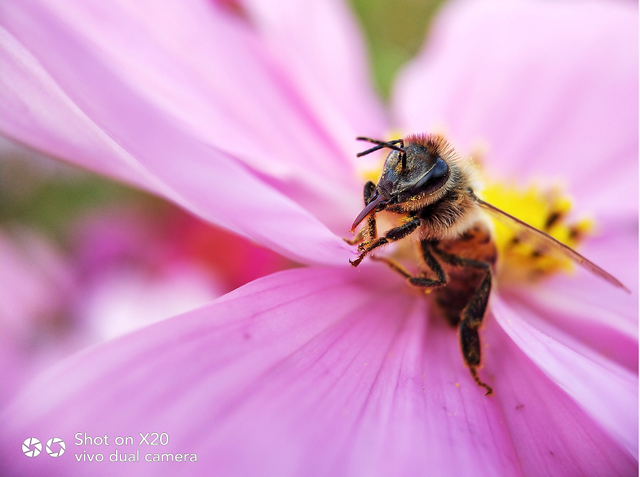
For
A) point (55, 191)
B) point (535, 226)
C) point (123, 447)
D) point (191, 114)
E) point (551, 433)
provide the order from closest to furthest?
point (123, 447) → point (551, 433) → point (191, 114) → point (535, 226) → point (55, 191)

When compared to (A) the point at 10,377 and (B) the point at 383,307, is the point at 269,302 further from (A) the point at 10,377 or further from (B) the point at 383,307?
(A) the point at 10,377

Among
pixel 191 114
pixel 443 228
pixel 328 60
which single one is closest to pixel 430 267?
pixel 443 228

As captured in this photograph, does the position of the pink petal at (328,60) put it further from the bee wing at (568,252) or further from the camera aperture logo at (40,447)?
the camera aperture logo at (40,447)

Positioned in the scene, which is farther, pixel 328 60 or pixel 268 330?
pixel 328 60

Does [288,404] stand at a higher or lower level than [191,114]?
lower

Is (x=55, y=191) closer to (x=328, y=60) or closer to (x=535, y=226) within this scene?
(x=328, y=60)

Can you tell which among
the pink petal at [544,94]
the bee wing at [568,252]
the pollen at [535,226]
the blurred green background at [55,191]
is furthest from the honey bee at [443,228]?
the blurred green background at [55,191]

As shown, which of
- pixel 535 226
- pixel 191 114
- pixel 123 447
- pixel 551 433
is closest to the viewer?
pixel 123 447
